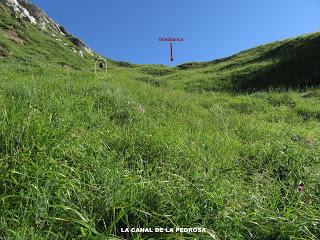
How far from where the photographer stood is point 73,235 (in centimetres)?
382

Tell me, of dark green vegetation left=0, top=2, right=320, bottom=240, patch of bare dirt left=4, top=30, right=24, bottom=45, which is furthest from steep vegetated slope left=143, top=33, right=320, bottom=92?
patch of bare dirt left=4, top=30, right=24, bottom=45

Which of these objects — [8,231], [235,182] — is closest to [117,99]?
[235,182]

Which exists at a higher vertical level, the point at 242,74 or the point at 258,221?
the point at 242,74

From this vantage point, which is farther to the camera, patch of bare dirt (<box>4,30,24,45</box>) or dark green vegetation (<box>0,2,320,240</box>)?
patch of bare dirt (<box>4,30,24,45</box>)

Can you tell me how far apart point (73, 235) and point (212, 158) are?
290cm

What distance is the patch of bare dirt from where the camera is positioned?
1852 inches

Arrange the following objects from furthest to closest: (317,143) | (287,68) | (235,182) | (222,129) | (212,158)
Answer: (287,68) < (222,129) < (317,143) < (212,158) < (235,182)

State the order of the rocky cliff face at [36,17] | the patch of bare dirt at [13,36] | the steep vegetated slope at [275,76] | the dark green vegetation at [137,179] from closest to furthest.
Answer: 1. the dark green vegetation at [137,179]
2. the steep vegetated slope at [275,76]
3. the patch of bare dirt at [13,36]
4. the rocky cliff face at [36,17]

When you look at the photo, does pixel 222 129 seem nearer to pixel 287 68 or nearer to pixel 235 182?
pixel 235 182

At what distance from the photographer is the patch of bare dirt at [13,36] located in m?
47.0

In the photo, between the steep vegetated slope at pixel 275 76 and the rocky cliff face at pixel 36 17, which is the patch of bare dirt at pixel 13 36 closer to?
the steep vegetated slope at pixel 275 76

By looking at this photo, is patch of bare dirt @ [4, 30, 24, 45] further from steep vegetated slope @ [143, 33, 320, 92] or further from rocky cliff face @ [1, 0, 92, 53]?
rocky cliff face @ [1, 0, 92, 53]

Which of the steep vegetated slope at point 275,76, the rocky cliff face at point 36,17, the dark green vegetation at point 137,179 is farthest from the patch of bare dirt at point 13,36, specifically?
the dark green vegetation at point 137,179

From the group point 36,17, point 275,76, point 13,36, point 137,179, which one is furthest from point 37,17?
point 137,179
